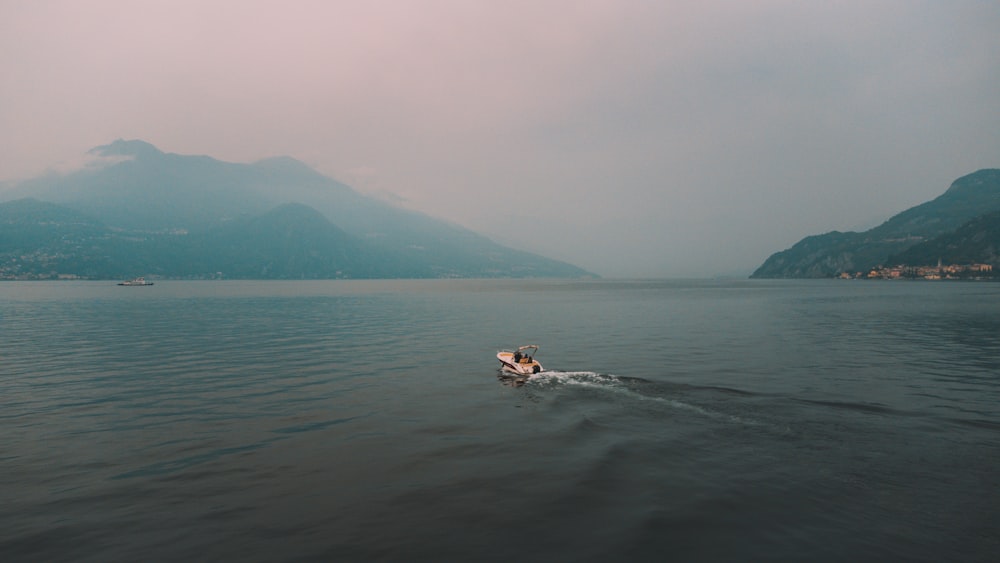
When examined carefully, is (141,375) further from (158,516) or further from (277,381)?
Answer: (158,516)

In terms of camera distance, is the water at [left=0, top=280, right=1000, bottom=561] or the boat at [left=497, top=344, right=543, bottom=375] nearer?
the water at [left=0, top=280, right=1000, bottom=561]

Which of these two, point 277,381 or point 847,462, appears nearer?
point 847,462

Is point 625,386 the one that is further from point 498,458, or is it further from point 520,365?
point 498,458

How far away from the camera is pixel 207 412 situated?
2764cm

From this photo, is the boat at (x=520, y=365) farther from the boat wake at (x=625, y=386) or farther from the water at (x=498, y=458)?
the water at (x=498, y=458)

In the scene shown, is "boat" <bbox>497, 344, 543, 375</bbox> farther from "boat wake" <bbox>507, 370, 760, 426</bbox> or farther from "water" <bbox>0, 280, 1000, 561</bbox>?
"water" <bbox>0, 280, 1000, 561</bbox>

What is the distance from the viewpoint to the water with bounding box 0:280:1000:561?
13836 millimetres

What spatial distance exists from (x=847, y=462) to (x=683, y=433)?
6.58 m

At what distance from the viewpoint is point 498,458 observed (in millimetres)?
20547

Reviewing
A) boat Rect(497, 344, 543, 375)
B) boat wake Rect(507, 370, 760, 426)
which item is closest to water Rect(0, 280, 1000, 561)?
boat wake Rect(507, 370, 760, 426)

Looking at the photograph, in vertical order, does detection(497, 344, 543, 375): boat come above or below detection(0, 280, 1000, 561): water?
above

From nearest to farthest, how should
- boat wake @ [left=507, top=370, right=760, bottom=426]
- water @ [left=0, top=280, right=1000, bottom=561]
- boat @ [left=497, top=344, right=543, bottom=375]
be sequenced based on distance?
water @ [left=0, top=280, right=1000, bottom=561] → boat wake @ [left=507, top=370, right=760, bottom=426] → boat @ [left=497, top=344, right=543, bottom=375]

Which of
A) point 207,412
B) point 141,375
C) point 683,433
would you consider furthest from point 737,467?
point 141,375

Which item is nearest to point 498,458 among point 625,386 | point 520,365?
point 625,386
